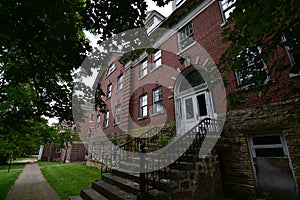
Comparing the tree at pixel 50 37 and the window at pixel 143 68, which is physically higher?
the window at pixel 143 68

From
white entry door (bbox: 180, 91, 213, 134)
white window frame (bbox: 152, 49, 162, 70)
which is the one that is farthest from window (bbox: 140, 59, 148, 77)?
white entry door (bbox: 180, 91, 213, 134)

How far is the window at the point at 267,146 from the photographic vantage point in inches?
208

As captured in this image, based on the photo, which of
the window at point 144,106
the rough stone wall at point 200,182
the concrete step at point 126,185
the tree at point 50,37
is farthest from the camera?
the window at point 144,106

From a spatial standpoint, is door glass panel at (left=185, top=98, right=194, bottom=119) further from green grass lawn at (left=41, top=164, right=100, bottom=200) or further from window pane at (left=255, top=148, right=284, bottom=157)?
green grass lawn at (left=41, top=164, right=100, bottom=200)

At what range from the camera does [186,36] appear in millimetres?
9609

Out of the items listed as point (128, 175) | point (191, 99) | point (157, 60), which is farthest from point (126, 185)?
point (157, 60)

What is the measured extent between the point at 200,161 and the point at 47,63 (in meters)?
5.06

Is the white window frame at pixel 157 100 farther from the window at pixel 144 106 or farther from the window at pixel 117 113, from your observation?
the window at pixel 117 113

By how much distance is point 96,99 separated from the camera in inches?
176

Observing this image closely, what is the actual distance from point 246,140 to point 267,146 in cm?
64

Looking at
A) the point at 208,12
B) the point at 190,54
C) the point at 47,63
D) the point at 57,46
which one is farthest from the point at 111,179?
the point at 208,12

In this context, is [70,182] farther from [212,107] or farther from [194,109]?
[212,107]

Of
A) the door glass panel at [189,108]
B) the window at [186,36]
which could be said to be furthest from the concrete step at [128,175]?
the window at [186,36]

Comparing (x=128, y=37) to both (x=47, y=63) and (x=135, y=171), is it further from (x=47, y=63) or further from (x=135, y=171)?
(x=135, y=171)
